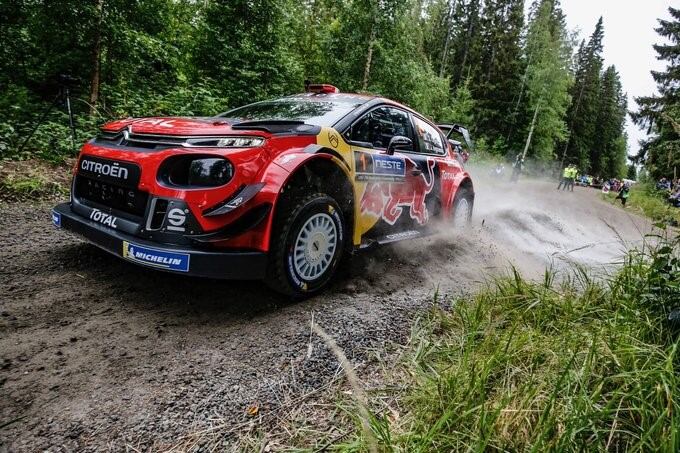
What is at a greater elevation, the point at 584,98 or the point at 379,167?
the point at 584,98

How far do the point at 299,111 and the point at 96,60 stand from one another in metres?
7.01

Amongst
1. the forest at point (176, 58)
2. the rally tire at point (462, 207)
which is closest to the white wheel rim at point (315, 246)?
the rally tire at point (462, 207)

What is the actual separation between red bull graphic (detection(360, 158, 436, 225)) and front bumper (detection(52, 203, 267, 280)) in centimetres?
131

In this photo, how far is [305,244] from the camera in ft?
9.61

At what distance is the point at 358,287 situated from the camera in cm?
344

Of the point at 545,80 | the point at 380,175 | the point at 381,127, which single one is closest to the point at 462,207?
the point at 381,127

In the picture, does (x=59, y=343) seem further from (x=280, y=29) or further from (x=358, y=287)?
(x=280, y=29)

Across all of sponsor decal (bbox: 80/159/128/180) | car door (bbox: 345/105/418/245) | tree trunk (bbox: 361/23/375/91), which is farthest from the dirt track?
tree trunk (bbox: 361/23/375/91)

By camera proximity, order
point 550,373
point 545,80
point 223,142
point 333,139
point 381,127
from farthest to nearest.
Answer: point 545,80, point 381,127, point 333,139, point 223,142, point 550,373

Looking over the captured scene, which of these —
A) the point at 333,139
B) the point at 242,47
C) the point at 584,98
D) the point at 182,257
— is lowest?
the point at 182,257

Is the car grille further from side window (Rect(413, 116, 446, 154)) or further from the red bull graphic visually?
side window (Rect(413, 116, 446, 154))

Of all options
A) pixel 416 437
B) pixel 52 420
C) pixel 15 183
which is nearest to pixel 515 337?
pixel 416 437

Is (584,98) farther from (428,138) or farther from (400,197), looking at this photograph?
(400,197)

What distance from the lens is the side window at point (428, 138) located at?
4680 mm
